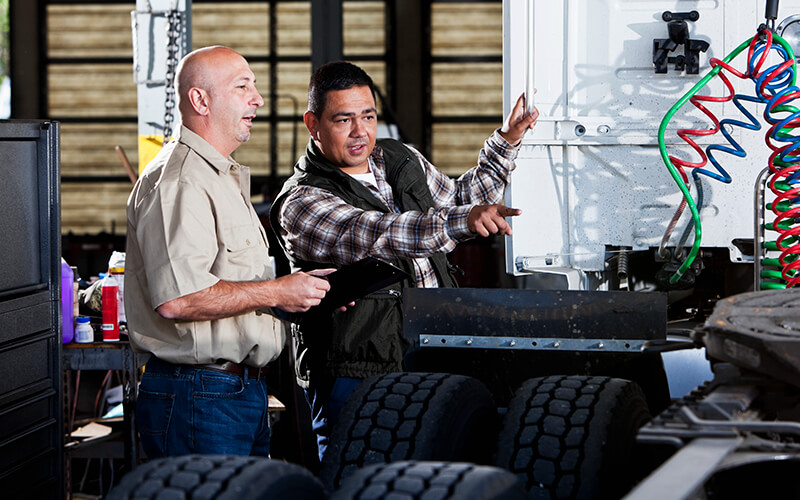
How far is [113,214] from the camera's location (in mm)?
14227

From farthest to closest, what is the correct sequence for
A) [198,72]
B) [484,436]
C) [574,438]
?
[198,72], [484,436], [574,438]

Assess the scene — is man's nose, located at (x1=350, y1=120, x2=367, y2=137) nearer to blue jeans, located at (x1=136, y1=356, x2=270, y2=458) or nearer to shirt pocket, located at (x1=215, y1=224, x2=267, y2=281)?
shirt pocket, located at (x1=215, y1=224, x2=267, y2=281)

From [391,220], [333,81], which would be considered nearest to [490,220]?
[391,220]

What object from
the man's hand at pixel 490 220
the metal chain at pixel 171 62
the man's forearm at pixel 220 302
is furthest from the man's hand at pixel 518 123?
the metal chain at pixel 171 62

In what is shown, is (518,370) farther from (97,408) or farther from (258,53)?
(258,53)

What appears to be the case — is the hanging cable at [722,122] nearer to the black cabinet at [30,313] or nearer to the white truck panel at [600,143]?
the white truck panel at [600,143]

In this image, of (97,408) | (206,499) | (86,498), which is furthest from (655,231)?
(97,408)

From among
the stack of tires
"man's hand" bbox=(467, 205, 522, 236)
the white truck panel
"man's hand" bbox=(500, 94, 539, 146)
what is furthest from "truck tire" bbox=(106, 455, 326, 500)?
the white truck panel

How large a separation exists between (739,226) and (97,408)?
3.77 meters

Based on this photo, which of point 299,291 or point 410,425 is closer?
point 410,425

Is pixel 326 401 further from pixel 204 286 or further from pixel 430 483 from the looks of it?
pixel 430 483

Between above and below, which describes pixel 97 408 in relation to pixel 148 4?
below

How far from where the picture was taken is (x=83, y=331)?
4.18 metres

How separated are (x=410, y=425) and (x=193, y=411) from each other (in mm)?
780
